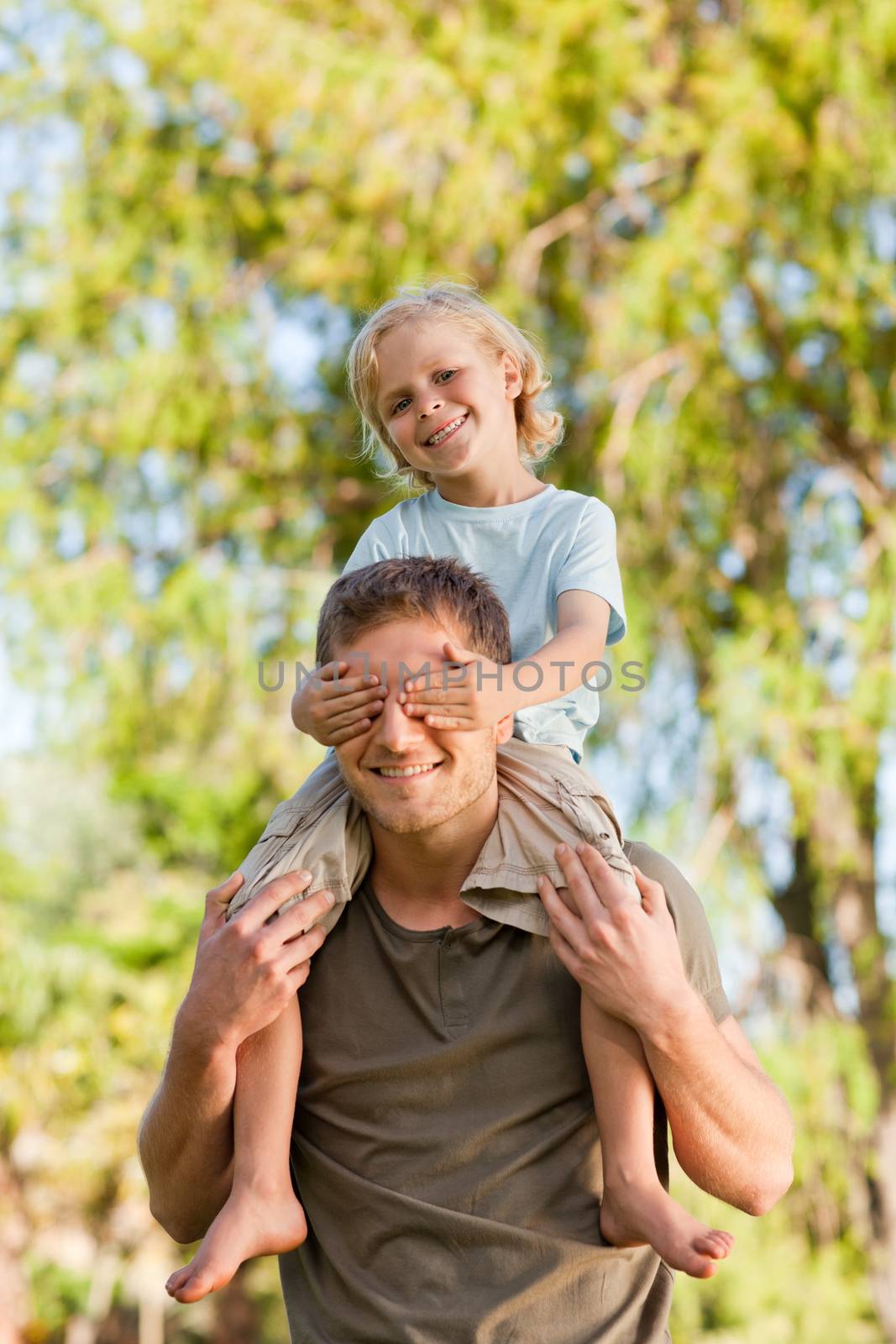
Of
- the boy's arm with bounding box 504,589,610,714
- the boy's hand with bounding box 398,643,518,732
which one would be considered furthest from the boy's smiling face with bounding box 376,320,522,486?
the boy's hand with bounding box 398,643,518,732

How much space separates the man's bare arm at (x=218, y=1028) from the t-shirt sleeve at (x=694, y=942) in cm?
46

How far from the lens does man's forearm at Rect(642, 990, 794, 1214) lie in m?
1.71

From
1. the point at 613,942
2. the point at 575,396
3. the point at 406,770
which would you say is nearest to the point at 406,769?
the point at 406,770

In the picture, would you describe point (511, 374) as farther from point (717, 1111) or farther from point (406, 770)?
point (717, 1111)

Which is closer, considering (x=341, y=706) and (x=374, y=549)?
(x=341, y=706)

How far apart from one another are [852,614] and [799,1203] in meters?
2.52

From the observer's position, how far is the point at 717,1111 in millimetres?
1753

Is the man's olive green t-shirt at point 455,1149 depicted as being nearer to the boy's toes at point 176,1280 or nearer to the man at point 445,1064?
the man at point 445,1064

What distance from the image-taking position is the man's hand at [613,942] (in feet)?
5.61

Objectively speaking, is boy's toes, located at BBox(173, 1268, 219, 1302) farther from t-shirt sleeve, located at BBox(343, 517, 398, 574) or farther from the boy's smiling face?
the boy's smiling face

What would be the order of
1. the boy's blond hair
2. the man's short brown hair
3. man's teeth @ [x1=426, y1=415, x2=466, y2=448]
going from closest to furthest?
1. the man's short brown hair
2. man's teeth @ [x1=426, y1=415, x2=466, y2=448]
3. the boy's blond hair

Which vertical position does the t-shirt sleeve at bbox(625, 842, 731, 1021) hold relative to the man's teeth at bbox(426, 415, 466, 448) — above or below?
below

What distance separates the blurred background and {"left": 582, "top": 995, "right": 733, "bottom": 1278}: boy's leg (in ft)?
13.2

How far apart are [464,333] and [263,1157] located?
1304 mm
